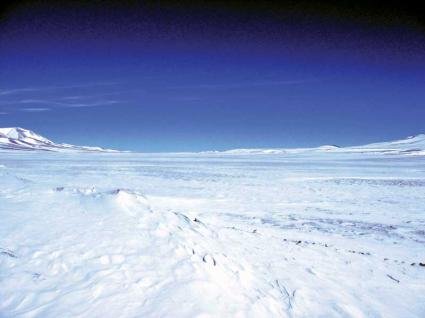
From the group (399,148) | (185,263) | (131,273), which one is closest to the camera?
(131,273)

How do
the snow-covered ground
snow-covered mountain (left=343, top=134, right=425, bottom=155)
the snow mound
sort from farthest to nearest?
snow-covered mountain (left=343, top=134, right=425, bottom=155) < the snow-covered ground < the snow mound

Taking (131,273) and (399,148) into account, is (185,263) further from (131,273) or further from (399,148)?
(399,148)

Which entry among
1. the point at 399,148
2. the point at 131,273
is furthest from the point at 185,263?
the point at 399,148

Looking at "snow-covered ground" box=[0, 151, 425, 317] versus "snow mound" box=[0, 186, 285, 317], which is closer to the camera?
"snow mound" box=[0, 186, 285, 317]

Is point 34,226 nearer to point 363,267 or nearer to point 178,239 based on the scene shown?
point 178,239

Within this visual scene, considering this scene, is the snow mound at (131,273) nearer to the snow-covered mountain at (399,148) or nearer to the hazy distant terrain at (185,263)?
the hazy distant terrain at (185,263)

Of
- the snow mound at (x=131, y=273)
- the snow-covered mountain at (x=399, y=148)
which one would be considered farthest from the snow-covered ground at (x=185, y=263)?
the snow-covered mountain at (x=399, y=148)

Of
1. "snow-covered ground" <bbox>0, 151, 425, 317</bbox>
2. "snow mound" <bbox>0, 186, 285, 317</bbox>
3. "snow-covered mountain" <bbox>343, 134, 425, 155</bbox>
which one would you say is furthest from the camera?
"snow-covered mountain" <bbox>343, 134, 425, 155</bbox>

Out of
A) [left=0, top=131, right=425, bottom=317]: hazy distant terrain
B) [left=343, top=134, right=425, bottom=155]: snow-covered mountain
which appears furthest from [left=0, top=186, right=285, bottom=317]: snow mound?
[left=343, top=134, right=425, bottom=155]: snow-covered mountain

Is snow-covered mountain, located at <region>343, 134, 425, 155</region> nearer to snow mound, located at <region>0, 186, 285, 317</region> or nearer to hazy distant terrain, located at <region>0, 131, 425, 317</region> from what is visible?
hazy distant terrain, located at <region>0, 131, 425, 317</region>

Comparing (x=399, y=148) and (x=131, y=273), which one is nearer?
(x=131, y=273)

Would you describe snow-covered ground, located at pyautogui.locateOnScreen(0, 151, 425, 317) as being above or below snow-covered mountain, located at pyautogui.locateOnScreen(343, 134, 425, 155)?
below
